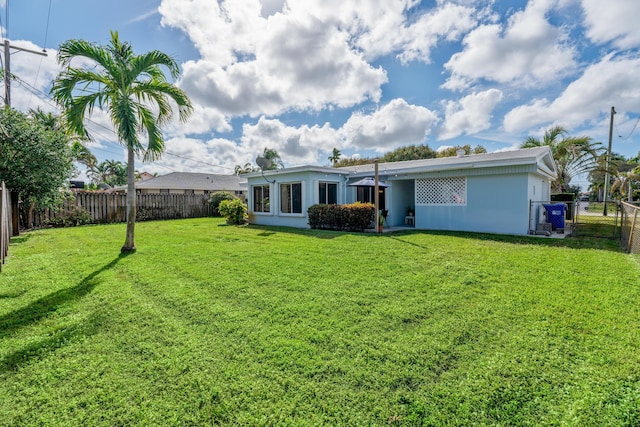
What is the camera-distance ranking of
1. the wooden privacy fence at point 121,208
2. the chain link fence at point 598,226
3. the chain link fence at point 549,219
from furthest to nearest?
1. the wooden privacy fence at point 121,208
2. the chain link fence at point 549,219
3. the chain link fence at point 598,226

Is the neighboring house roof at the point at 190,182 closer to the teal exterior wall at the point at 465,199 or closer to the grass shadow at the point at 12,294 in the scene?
the teal exterior wall at the point at 465,199

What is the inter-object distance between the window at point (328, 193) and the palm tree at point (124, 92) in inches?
284

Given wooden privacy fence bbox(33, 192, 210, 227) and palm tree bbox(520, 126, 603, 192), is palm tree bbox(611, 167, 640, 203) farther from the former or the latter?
wooden privacy fence bbox(33, 192, 210, 227)

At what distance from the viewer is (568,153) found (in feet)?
64.7

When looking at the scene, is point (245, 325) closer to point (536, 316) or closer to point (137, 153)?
point (536, 316)

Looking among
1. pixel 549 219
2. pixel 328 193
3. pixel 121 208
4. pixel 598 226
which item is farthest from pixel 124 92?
pixel 598 226

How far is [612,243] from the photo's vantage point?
361 inches

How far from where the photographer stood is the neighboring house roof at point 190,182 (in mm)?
29628

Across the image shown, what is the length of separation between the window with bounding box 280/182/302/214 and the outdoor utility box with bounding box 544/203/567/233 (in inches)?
405

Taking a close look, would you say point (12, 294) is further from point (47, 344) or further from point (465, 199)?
point (465, 199)

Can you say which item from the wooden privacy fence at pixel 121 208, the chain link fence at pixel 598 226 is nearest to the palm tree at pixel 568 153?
the chain link fence at pixel 598 226

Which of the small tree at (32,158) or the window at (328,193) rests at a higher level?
the small tree at (32,158)

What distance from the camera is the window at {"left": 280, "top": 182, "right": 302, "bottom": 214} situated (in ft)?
46.9

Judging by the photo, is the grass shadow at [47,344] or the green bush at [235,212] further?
the green bush at [235,212]
